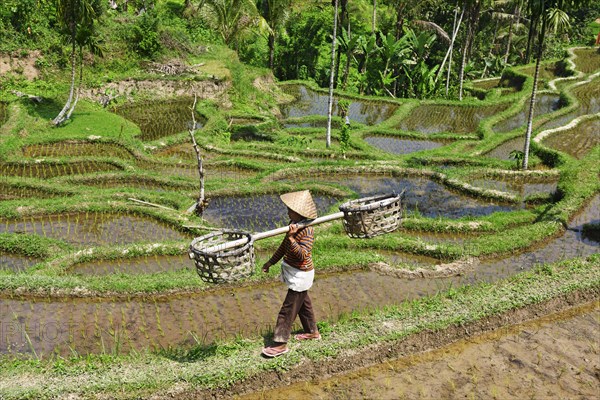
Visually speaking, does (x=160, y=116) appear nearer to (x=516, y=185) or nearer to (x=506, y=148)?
(x=506, y=148)

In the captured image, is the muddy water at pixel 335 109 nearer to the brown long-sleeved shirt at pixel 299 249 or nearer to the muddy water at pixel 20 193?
the muddy water at pixel 20 193

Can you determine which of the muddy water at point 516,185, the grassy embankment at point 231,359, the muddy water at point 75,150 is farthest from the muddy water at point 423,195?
the muddy water at point 75,150

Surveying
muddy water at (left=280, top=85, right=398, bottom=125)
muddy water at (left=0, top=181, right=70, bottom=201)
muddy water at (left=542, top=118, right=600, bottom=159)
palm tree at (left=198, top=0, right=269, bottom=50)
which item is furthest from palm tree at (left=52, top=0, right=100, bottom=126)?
muddy water at (left=542, top=118, right=600, bottom=159)

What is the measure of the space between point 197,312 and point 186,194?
473cm

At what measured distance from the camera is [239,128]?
57.2 ft

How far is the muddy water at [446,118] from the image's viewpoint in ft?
61.2

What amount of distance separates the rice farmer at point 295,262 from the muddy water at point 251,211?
452 centimetres

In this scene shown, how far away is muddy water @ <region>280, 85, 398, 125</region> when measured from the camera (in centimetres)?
2031

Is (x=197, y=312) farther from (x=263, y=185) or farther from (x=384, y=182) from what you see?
(x=384, y=182)

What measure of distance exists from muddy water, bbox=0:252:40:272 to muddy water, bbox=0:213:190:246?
33.2 inches

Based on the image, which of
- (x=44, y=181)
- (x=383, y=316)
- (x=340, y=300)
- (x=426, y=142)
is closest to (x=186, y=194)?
(x=44, y=181)

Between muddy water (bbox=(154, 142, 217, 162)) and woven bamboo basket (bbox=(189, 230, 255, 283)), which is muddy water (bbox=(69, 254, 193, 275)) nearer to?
woven bamboo basket (bbox=(189, 230, 255, 283))

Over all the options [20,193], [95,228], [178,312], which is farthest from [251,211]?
[20,193]

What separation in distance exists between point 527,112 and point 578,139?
4.48 metres
